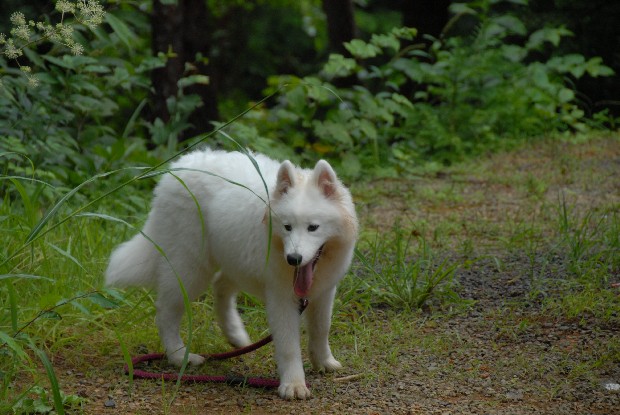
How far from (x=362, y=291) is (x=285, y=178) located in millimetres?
1481

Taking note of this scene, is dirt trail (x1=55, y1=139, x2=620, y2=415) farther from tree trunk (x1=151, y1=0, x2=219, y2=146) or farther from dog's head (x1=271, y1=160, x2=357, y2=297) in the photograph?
tree trunk (x1=151, y1=0, x2=219, y2=146)

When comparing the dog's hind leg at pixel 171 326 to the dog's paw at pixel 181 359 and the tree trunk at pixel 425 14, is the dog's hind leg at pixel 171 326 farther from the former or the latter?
the tree trunk at pixel 425 14

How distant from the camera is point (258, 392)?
13.0ft

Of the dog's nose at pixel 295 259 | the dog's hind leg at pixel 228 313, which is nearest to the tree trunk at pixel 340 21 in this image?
the dog's hind leg at pixel 228 313

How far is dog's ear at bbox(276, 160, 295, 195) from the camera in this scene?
3.89m

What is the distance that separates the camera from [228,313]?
464 cm

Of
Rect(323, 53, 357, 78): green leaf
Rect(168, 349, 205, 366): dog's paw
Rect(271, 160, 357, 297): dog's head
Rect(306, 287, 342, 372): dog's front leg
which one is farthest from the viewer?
Rect(323, 53, 357, 78): green leaf

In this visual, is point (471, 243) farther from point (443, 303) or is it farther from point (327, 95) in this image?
point (327, 95)

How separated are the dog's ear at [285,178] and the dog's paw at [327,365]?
934 mm

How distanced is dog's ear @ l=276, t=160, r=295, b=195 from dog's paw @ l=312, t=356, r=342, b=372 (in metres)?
0.93

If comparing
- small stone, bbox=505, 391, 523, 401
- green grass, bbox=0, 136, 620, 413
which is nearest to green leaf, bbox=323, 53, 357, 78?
green grass, bbox=0, 136, 620, 413

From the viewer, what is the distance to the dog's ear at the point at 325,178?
12.8 ft

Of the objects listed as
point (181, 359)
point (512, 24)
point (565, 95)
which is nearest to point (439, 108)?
point (512, 24)

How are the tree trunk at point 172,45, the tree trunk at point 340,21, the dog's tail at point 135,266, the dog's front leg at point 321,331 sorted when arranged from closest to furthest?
the dog's front leg at point 321,331
the dog's tail at point 135,266
the tree trunk at point 172,45
the tree trunk at point 340,21
